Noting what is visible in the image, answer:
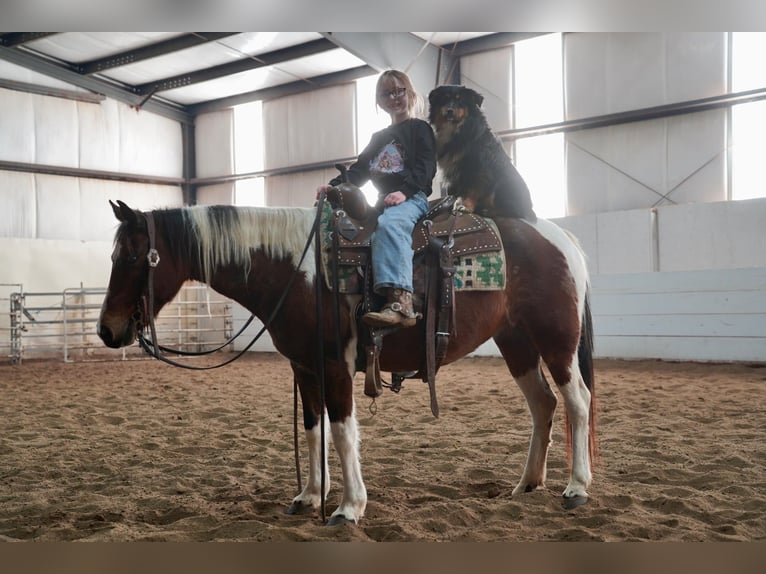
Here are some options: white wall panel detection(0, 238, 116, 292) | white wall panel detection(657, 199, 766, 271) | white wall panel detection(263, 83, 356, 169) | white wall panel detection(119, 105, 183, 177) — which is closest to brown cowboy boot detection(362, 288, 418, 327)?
white wall panel detection(657, 199, 766, 271)

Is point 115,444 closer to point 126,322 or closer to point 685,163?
point 126,322

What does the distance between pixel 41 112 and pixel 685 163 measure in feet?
37.7

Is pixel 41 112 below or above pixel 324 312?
above

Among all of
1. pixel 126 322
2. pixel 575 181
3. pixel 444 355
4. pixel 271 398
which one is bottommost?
pixel 271 398

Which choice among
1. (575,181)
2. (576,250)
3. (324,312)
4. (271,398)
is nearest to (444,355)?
(324,312)

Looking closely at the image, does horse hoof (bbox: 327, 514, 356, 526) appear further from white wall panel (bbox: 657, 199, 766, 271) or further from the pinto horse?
white wall panel (bbox: 657, 199, 766, 271)

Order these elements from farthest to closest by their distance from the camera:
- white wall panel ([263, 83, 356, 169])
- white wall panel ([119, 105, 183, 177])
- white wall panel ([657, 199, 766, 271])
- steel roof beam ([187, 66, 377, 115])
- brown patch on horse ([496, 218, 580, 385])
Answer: white wall panel ([119, 105, 183, 177]), white wall panel ([263, 83, 356, 169]), steel roof beam ([187, 66, 377, 115]), white wall panel ([657, 199, 766, 271]), brown patch on horse ([496, 218, 580, 385])

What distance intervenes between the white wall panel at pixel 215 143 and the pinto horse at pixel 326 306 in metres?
12.1

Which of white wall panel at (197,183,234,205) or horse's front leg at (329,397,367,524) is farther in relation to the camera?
white wall panel at (197,183,234,205)

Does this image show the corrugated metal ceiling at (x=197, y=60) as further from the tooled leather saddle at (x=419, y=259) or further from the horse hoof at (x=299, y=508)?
the horse hoof at (x=299, y=508)

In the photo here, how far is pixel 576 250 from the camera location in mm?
3102

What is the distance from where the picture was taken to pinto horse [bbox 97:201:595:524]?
2576 mm

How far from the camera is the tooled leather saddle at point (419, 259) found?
263 cm

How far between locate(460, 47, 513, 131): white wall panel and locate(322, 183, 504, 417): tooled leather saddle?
8666 millimetres
